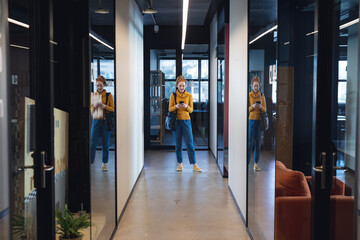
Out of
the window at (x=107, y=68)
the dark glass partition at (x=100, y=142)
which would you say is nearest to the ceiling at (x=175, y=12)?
the dark glass partition at (x=100, y=142)

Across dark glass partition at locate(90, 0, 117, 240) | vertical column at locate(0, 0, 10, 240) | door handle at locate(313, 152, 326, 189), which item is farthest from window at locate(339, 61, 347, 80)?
dark glass partition at locate(90, 0, 117, 240)

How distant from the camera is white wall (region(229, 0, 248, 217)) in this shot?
4047 millimetres

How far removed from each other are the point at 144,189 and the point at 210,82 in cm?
428

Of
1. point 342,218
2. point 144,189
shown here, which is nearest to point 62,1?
point 342,218

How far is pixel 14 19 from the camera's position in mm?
1813

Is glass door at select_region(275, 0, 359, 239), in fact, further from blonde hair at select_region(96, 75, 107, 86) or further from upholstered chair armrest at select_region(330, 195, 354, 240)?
blonde hair at select_region(96, 75, 107, 86)

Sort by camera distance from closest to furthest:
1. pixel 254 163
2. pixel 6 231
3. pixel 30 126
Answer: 1. pixel 6 231
2. pixel 30 126
3. pixel 254 163

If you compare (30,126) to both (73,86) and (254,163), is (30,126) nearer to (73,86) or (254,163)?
(73,86)

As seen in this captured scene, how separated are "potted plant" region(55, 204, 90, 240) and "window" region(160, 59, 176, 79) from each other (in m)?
6.49

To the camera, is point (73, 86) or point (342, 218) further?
point (73, 86)

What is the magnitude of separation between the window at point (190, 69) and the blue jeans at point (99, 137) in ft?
19.2

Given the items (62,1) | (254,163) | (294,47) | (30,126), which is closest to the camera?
(30,126)

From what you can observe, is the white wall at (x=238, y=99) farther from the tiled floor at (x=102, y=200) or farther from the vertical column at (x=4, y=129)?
the vertical column at (x=4, y=129)

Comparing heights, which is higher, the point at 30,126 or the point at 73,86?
the point at 73,86
